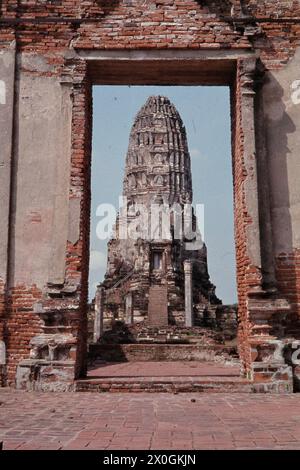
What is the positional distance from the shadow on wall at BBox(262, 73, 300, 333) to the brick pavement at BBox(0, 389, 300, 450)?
5.48 ft

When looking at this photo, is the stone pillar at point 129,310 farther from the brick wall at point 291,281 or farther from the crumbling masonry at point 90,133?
the brick wall at point 291,281

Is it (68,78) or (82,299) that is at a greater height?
(68,78)

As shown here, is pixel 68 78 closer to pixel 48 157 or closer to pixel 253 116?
pixel 48 157

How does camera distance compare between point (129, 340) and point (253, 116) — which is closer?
point (253, 116)

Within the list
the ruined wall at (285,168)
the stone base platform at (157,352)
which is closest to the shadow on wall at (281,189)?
the ruined wall at (285,168)

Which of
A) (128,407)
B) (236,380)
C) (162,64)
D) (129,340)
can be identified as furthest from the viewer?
(129,340)

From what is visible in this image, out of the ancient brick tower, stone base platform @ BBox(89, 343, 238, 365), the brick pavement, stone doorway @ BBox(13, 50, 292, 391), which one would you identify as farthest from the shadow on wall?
the ancient brick tower

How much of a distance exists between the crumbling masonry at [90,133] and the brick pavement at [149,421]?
1373 millimetres

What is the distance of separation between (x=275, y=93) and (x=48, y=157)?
3.62m

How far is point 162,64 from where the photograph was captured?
834 centimetres

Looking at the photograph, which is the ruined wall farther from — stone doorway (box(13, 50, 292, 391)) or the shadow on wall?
stone doorway (box(13, 50, 292, 391))

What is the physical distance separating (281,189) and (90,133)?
3114 millimetres

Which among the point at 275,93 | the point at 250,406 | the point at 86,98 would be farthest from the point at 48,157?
the point at 250,406

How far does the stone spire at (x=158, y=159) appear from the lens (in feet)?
156
